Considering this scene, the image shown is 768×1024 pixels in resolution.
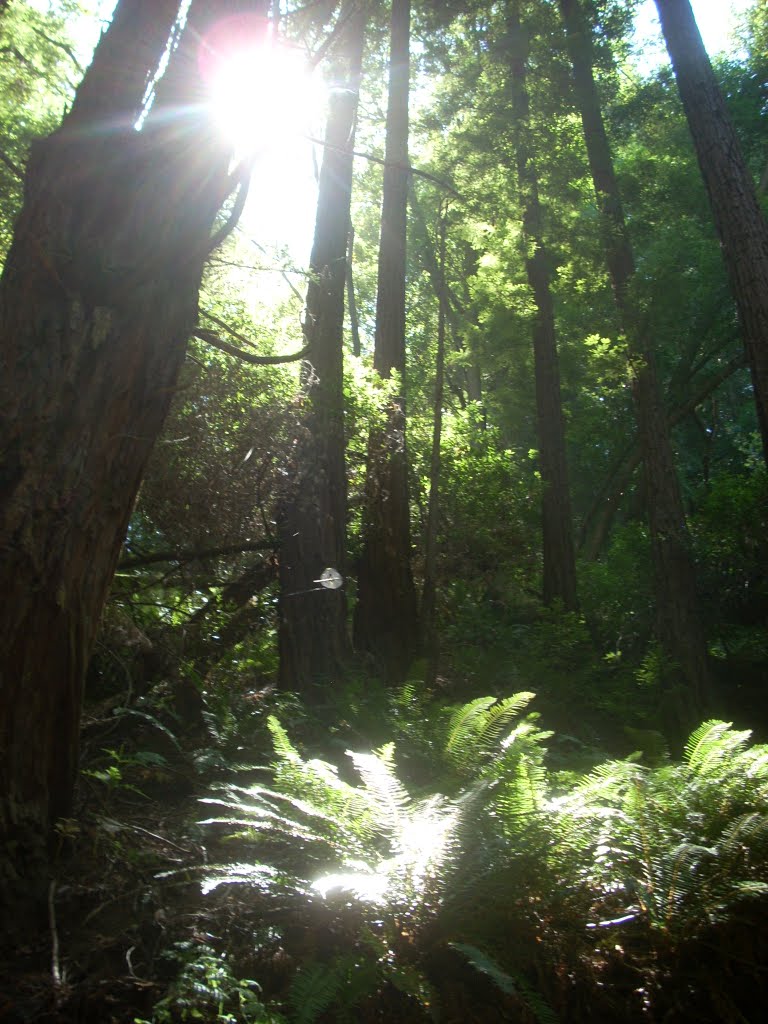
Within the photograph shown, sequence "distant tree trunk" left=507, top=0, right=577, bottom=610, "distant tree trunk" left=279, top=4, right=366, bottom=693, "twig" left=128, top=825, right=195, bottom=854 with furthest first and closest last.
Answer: "distant tree trunk" left=507, top=0, right=577, bottom=610 → "distant tree trunk" left=279, top=4, right=366, bottom=693 → "twig" left=128, top=825, right=195, bottom=854

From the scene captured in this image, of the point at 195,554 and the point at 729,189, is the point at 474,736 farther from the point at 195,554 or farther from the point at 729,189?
the point at 729,189

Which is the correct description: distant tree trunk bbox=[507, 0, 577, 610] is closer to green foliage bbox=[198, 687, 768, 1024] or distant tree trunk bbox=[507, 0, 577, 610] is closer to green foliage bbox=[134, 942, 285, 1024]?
green foliage bbox=[198, 687, 768, 1024]

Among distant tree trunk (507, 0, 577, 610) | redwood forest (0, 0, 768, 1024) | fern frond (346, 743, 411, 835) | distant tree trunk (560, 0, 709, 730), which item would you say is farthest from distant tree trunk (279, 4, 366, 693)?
distant tree trunk (507, 0, 577, 610)

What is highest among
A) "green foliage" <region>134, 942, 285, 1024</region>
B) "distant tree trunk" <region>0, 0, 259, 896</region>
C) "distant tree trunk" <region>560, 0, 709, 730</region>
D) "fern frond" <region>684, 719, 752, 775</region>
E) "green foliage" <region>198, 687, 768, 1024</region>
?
"distant tree trunk" <region>560, 0, 709, 730</region>

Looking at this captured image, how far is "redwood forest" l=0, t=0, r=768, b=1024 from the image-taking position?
302cm

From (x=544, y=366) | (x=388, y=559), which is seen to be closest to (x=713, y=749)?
(x=388, y=559)

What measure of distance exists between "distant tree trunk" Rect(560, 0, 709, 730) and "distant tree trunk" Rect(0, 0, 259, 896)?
27.4ft

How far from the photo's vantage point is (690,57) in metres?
10.0

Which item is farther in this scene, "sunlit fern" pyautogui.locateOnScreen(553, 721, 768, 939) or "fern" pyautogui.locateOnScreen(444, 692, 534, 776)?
"fern" pyautogui.locateOnScreen(444, 692, 534, 776)

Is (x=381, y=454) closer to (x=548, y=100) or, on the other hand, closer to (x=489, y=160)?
(x=489, y=160)

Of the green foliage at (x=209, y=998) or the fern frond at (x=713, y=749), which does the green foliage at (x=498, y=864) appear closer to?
the fern frond at (x=713, y=749)

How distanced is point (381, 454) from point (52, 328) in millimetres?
6623

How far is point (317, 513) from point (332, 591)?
2.57 feet

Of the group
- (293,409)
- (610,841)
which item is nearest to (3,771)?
(610,841)
